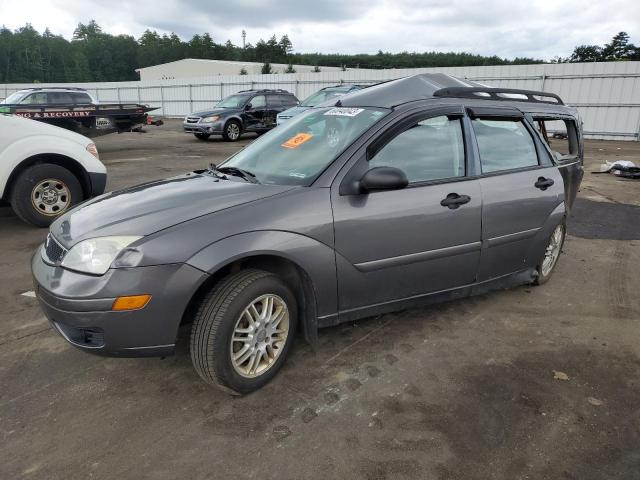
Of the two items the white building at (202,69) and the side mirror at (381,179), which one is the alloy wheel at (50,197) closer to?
the side mirror at (381,179)

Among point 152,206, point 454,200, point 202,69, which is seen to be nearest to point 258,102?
point 454,200

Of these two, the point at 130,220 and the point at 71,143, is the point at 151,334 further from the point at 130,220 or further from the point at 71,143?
the point at 71,143

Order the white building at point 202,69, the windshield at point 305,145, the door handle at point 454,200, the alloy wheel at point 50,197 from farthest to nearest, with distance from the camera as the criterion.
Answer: the white building at point 202,69, the alloy wheel at point 50,197, the door handle at point 454,200, the windshield at point 305,145

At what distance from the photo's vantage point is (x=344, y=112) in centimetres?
343

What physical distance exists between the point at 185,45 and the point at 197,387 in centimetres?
12398

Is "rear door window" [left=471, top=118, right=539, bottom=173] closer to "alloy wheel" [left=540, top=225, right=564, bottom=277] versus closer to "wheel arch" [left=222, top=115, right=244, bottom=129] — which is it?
"alloy wheel" [left=540, top=225, right=564, bottom=277]

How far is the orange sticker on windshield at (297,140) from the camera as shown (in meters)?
3.34

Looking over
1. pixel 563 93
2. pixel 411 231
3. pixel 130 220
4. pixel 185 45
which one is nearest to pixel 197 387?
pixel 130 220

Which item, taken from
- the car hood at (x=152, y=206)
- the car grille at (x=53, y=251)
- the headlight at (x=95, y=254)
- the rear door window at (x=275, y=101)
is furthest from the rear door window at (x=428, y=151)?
the rear door window at (x=275, y=101)

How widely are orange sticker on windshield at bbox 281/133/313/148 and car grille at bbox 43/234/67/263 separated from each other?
1579 millimetres

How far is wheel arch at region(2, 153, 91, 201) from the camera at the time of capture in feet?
18.7

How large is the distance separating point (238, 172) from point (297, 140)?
1.58ft

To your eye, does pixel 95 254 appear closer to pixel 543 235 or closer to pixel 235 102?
pixel 543 235

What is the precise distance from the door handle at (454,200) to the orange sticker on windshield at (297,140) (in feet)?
3.36
